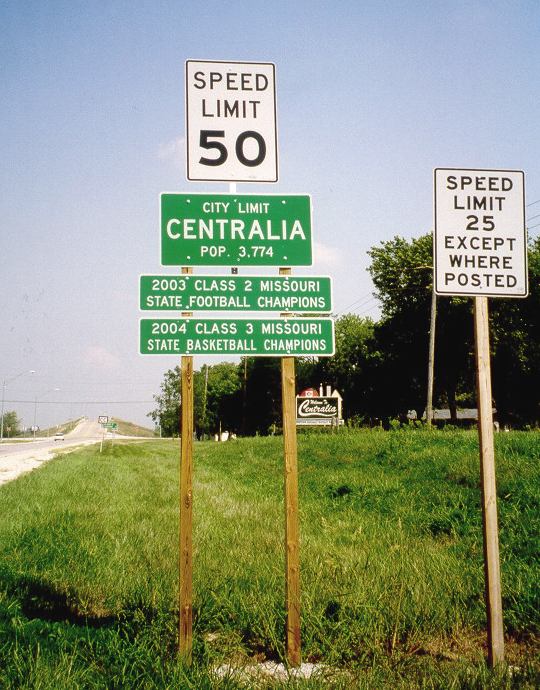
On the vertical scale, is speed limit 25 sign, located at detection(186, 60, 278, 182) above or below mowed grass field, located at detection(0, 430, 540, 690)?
above

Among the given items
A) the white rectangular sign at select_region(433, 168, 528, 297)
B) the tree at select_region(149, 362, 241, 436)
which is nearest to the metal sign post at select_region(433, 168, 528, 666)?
the white rectangular sign at select_region(433, 168, 528, 297)

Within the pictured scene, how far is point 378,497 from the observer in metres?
11.2

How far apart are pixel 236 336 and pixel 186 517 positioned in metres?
1.48

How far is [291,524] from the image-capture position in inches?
179

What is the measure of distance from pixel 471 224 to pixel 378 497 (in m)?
7.69

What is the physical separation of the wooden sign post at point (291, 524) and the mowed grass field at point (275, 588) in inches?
6.5

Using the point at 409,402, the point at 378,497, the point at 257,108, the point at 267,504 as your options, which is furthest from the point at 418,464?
the point at 409,402

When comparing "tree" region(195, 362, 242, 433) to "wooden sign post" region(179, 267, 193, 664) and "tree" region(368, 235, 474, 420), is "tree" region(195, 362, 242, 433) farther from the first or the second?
"wooden sign post" region(179, 267, 193, 664)

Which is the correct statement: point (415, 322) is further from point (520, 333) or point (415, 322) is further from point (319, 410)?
point (319, 410)

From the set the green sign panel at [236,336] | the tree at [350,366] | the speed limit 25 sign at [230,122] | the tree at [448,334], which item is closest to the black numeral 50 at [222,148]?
the speed limit 25 sign at [230,122]

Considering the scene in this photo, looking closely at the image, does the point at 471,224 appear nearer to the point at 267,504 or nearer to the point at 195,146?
the point at 195,146

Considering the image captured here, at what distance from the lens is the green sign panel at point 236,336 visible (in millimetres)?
4719

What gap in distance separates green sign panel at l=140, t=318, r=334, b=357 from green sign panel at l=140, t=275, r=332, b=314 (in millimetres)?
114

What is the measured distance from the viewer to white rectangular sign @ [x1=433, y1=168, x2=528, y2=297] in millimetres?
4516
